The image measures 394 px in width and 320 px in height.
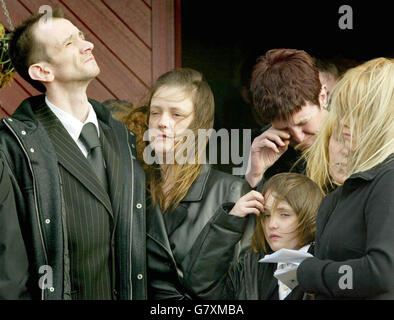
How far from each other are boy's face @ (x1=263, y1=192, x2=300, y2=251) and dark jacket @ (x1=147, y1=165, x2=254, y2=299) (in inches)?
3.8

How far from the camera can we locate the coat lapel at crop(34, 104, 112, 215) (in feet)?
12.0

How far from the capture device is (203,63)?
4168 mm

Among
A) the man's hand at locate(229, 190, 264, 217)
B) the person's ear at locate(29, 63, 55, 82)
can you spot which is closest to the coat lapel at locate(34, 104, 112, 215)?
the person's ear at locate(29, 63, 55, 82)

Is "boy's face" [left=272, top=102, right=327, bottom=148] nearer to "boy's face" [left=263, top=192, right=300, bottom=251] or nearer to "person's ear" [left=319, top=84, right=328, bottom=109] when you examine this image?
"person's ear" [left=319, top=84, right=328, bottom=109]

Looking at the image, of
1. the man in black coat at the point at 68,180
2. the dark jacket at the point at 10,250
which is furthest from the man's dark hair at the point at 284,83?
the dark jacket at the point at 10,250

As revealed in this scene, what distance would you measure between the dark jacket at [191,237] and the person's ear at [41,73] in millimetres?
733

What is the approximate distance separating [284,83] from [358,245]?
987 mm

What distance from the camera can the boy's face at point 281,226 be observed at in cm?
369

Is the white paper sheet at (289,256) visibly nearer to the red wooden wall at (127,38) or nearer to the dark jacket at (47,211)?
the dark jacket at (47,211)

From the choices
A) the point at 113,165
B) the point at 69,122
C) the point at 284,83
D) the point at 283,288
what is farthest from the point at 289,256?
the point at 69,122

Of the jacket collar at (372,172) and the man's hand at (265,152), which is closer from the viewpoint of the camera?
the jacket collar at (372,172)

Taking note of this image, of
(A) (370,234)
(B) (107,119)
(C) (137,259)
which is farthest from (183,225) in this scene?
(A) (370,234)

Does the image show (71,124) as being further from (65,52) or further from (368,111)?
(368,111)

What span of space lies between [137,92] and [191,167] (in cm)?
54
